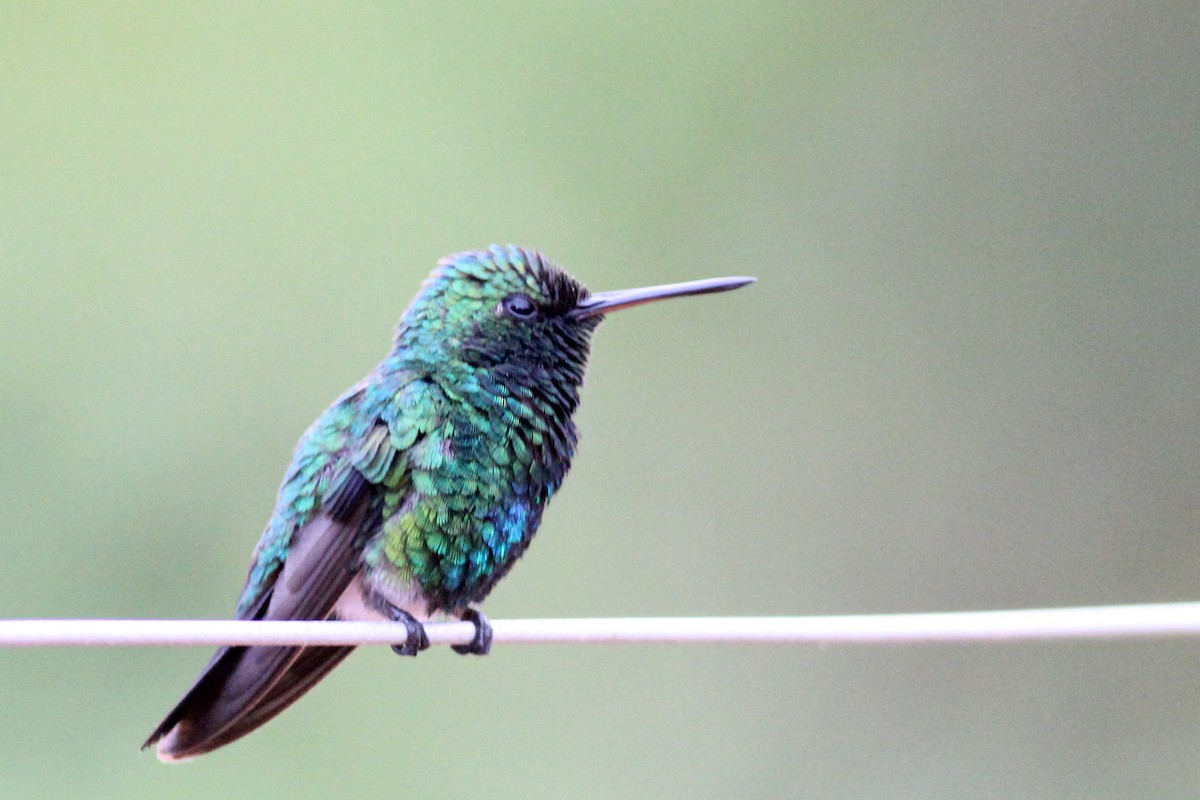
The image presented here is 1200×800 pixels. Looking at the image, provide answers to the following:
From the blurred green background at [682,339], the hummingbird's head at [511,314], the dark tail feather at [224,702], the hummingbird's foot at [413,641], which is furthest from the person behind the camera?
the blurred green background at [682,339]

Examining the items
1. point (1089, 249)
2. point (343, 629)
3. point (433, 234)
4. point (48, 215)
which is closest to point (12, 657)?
point (48, 215)

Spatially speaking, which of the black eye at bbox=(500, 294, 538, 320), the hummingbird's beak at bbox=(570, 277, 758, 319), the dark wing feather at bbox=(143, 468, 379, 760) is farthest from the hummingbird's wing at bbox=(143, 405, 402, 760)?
the hummingbird's beak at bbox=(570, 277, 758, 319)

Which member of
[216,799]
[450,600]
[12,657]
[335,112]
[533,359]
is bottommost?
[216,799]

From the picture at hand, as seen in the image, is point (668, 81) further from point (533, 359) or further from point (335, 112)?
point (533, 359)

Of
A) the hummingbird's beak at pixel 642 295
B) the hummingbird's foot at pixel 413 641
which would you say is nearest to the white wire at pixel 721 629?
the hummingbird's foot at pixel 413 641

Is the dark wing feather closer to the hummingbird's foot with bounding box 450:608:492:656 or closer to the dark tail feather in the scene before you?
the dark tail feather

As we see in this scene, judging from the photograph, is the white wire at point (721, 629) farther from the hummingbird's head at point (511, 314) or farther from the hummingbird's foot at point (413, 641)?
the hummingbird's head at point (511, 314)

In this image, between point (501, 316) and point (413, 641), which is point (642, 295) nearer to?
point (501, 316)
